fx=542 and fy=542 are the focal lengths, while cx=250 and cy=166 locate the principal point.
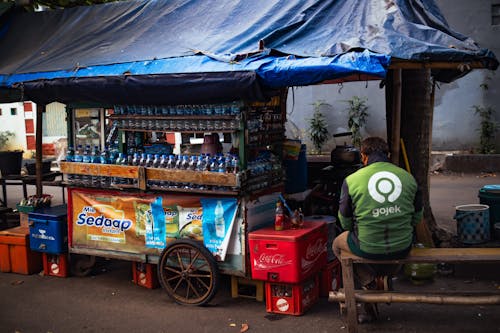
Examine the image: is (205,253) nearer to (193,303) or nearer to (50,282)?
(193,303)

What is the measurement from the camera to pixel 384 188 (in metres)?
4.63

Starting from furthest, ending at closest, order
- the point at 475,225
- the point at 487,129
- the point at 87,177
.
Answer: the point at 487,129
the point at 87,177
the point at 475,225

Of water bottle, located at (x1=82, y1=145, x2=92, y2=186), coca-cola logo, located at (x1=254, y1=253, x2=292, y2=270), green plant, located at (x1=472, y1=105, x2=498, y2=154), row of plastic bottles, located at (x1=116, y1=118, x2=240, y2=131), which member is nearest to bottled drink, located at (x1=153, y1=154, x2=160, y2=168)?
row of plastic bottles, located at (x1=116, y1=118, x2=240, y2=131)

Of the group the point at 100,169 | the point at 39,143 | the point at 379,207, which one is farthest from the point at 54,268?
the point at 379,207

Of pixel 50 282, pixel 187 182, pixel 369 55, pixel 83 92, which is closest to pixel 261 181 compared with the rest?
pixel 187 182

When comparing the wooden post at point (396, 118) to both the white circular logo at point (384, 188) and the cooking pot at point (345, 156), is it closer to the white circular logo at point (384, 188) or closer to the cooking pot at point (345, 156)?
the cooking pot at point (345, 156)

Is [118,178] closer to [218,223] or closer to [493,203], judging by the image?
[218,223]

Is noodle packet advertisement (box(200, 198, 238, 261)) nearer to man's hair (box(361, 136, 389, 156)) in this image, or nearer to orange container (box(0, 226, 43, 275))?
man's hair (box(361, 136, 389, 156))

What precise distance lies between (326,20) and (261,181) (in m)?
1.96

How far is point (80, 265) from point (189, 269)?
77.7 inches

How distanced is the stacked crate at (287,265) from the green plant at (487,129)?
9943 millimetres

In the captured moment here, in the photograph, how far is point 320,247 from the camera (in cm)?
578

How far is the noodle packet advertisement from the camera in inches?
225

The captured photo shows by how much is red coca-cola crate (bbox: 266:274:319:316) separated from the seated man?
85cm
